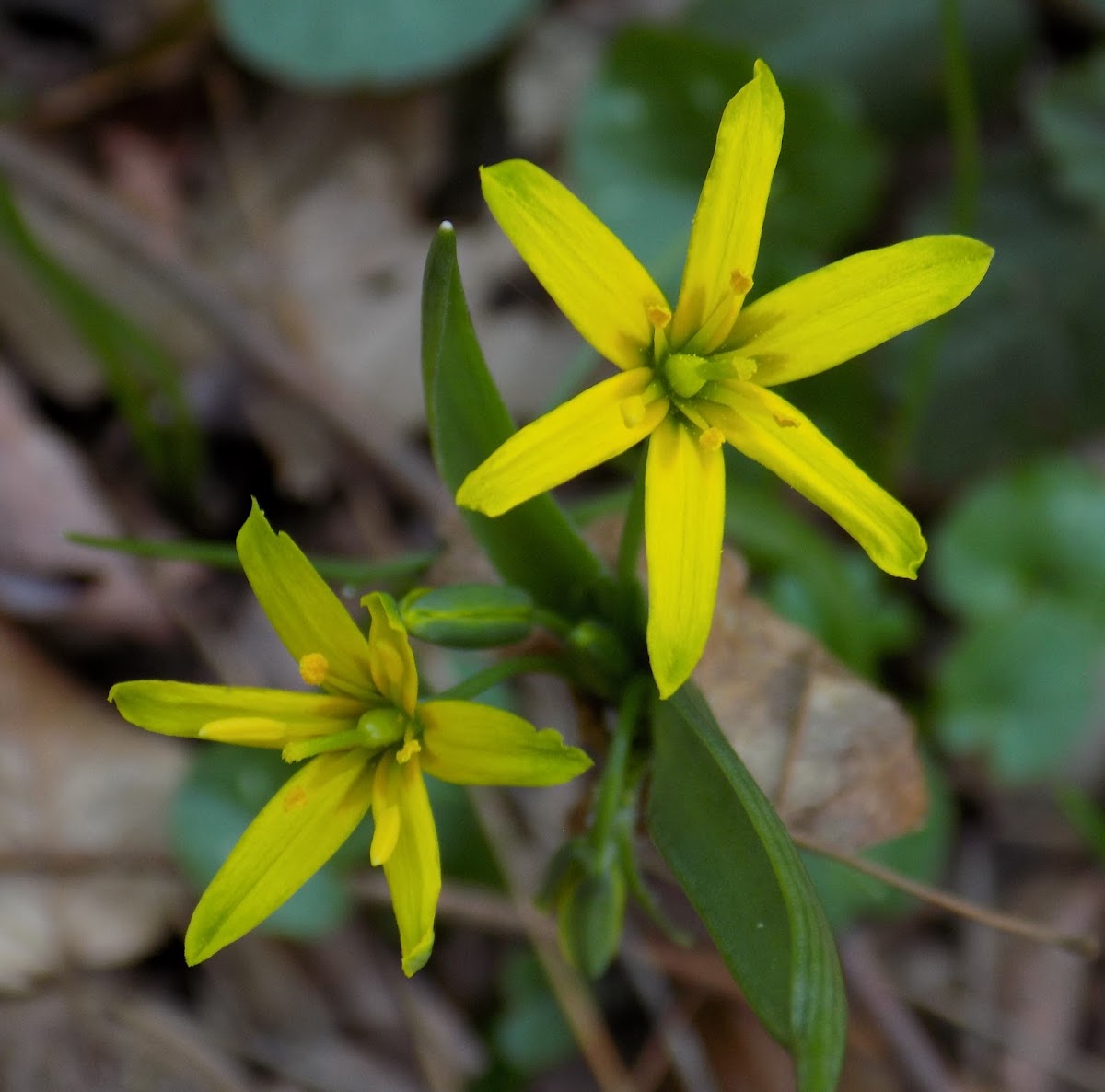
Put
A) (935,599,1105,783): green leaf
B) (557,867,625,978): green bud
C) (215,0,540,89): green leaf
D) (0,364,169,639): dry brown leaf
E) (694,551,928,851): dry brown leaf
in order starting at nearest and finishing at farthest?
(557,867,625,978): green bud, (694,551,928,851): dry brown leaf, (0,364,169,639): dry brown leaf, (935,599,1105,783): green leaf, (215,0,540,89): green leaf

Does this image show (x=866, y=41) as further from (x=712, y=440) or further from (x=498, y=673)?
(x=498, y=673)

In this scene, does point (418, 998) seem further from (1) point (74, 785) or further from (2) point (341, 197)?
(2) point (341, 197)

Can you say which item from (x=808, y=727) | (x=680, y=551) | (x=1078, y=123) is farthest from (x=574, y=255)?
(x=1078, y=123)

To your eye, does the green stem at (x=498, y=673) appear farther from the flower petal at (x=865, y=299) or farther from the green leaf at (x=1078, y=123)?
the green leaf at (x=1078, y=123)

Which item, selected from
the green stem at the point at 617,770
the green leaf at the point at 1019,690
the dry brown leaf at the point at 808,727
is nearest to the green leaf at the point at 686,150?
the green leaf at the point at 1019,690

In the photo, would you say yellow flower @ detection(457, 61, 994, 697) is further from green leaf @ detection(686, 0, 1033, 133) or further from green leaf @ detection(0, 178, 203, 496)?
green leaf @ detection(686, 0, 1033, 133)

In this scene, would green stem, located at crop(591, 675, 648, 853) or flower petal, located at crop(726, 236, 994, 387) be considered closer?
flower petal, located at crop(726, 236, 994, 387)

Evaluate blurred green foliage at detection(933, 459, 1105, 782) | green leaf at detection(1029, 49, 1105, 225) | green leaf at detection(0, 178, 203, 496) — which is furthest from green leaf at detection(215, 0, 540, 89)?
blurred green foliage at detection(933, 459, 1105, 782)

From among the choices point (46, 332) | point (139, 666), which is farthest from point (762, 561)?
point (46, 332)
